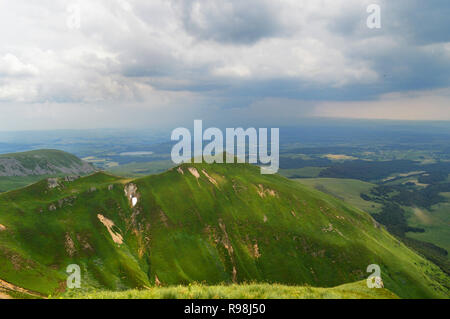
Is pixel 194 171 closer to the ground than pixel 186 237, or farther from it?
farther from it

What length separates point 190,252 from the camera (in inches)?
3718

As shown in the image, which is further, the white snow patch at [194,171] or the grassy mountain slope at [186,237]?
the white snow patch at [194,171]

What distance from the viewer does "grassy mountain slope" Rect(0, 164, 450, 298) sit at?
7162cm

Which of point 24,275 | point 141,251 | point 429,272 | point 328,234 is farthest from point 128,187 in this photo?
point 429,272

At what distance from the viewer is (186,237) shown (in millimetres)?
99938

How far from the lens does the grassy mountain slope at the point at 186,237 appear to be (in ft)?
235

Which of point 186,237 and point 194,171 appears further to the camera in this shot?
point 194,171

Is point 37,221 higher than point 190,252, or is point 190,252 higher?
point 37,221

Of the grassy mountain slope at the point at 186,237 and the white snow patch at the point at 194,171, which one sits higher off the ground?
the white snow patch at the point at 194,171

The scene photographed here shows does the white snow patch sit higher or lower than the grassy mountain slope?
higher

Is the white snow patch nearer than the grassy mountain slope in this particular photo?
No
